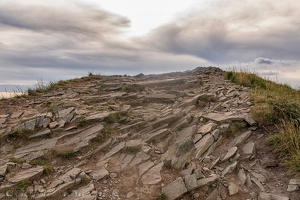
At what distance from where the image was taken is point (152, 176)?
8.12 meters

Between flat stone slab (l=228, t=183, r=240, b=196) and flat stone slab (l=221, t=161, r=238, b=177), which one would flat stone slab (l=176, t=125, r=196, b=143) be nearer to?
flat stone slab (l=221, t=161, r=238, b=177)

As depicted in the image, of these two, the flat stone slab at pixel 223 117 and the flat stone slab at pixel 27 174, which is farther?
the flat stone slab at pixel 223 117

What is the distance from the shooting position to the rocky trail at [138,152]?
7688 mm

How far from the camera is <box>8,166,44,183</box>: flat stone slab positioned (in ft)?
25.4

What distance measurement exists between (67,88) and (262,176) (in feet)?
44.9

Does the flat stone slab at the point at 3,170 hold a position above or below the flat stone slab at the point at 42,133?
below

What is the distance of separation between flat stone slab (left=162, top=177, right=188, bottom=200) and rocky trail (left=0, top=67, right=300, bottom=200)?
28 millimetres

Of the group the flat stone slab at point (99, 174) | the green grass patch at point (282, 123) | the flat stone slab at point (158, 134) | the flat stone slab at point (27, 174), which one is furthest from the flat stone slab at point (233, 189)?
→ the flat stone slab at point (27, 174)

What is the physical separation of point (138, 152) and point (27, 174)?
11.4ft

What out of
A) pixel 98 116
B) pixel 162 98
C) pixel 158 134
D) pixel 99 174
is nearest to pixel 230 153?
pixel 158 134

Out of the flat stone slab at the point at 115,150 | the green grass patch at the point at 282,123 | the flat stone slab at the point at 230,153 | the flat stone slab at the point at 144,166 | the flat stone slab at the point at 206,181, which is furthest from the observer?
the flat stone slab at the point at 115,150

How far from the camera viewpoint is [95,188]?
7.66m

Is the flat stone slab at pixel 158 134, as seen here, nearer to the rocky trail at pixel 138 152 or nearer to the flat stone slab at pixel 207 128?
the rocky trail at pixel 138 152

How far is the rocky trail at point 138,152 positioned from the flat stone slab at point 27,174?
3 centimetres
